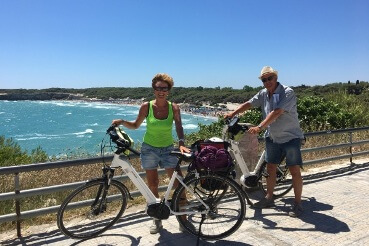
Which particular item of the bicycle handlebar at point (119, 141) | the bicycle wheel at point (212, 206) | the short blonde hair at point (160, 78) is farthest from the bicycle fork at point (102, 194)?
the short blonde hair at point (160, 78)

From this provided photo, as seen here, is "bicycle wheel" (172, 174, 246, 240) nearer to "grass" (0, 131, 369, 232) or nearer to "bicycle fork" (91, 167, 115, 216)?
"bicycle fork" (91, 167, 115, 216)

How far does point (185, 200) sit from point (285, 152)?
1.66 meters

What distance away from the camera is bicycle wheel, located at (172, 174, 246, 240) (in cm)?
415

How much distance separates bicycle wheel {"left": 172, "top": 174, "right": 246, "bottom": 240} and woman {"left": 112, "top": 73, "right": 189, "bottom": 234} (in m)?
0.25

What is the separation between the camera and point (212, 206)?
4.24 meters

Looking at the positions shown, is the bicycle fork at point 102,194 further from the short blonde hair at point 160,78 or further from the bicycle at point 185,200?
the short blonde hair at point 160,78

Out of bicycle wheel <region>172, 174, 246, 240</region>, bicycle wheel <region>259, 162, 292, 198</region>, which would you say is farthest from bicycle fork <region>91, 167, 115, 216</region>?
bicycle wheel <region>259, 162, 292, 198</region>

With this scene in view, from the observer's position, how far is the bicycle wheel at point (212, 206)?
163 inches

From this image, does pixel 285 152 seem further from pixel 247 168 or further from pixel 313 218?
pixel 313 218

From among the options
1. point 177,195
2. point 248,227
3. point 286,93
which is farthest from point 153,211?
point 286,93

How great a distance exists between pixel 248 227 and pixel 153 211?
126cm

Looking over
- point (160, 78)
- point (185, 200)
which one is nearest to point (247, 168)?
point (185, 200)

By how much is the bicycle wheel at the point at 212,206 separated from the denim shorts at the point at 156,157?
0.41 metres

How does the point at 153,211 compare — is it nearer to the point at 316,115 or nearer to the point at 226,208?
the point at 226,208
